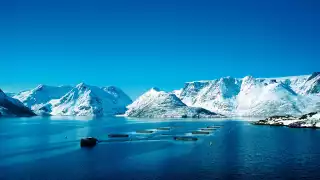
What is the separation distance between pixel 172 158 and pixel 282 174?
4126cm

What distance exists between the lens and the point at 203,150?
142 meters

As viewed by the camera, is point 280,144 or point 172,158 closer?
point 172,158

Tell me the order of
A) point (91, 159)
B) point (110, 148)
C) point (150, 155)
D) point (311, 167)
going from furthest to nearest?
point (110, 148) → point (150, 155) → point (91, 159) → point (311, 167)

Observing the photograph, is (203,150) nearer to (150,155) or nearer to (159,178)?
(150,155)

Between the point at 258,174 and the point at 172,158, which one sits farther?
the point at 172,158

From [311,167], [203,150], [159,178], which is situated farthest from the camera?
[203,150]

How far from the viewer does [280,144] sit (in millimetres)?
160125

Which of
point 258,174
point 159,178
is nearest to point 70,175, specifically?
point 159,178

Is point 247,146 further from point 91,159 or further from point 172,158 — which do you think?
point 91,159

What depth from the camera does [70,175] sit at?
94188 mm

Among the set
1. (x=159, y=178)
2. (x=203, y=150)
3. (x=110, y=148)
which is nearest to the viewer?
(x=159, y=178)

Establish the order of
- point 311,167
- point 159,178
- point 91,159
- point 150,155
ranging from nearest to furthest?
1. point 159,178
2. point 311,167
3. point 91,159
4. point 150,155

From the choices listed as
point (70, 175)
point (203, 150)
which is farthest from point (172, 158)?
point (70, 175)

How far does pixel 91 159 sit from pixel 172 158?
29.3m
